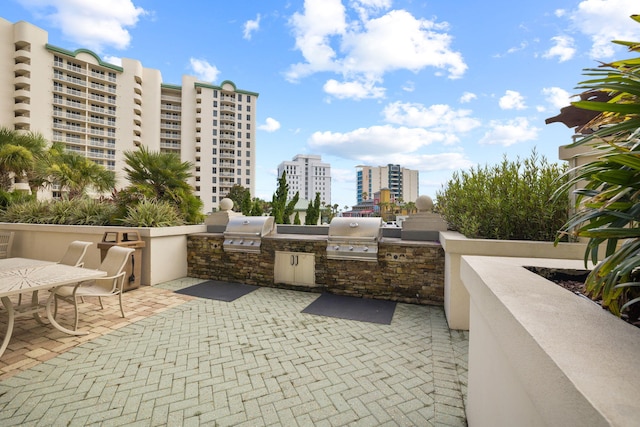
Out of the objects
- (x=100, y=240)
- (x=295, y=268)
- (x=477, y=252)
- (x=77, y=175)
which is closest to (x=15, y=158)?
(x=77, y=175)

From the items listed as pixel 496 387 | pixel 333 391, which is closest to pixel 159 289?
pixel 333 391

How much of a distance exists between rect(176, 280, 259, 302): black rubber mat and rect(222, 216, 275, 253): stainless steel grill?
808mm

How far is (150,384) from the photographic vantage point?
2.62 metres

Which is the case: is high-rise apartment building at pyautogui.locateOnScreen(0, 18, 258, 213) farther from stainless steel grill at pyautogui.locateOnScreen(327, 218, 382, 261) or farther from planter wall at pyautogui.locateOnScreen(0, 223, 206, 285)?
stainless steel grill at pyautogui.locateOnScreen(327, 218, 382, 261)

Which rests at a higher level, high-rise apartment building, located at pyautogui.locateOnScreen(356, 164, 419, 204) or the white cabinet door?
high-rise apartment building, located at pyautogui.locateOnScreen(356, 164, 419, 204)

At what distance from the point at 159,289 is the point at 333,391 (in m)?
4.80

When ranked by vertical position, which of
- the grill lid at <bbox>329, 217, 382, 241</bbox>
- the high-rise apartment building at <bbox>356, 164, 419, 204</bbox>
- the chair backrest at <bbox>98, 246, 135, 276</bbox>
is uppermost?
the high-rise apartment building at <bbox>356, 164, 419, 204</bbox>

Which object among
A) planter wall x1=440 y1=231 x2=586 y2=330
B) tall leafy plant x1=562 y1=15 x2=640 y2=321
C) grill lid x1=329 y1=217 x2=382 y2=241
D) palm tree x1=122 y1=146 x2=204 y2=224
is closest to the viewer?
tall leafy plant x1=562 y1=15 x2=640 y2=321

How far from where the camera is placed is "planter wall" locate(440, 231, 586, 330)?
3416 mm

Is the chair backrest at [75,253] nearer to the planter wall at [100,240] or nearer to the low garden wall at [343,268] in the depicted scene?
the planter wall at [100,240]

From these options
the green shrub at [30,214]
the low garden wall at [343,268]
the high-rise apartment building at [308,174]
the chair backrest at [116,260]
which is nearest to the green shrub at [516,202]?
the low garden wall at [343,268]

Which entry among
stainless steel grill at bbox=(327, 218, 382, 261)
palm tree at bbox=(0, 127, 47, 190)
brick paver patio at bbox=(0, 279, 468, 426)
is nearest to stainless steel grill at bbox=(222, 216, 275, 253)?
stainless steel grill at bbox=(327, 218, 382, 261)

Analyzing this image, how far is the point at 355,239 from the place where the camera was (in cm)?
521

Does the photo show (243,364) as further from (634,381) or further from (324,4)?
(324,4)
